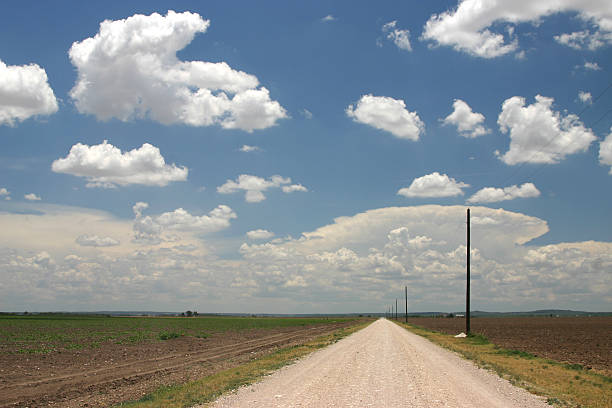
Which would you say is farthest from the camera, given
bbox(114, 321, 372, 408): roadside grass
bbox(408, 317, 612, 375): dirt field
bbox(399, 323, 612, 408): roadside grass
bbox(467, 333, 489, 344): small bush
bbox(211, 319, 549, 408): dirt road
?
bbox(467, 333, 489, 344): small bush

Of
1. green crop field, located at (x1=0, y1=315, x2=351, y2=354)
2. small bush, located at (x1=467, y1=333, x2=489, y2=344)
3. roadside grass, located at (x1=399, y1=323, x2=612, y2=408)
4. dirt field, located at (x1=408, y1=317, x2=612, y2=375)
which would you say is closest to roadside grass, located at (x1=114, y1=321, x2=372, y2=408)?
roadside grass, located at (x1=399, y1=323, x2=612, y2=408)

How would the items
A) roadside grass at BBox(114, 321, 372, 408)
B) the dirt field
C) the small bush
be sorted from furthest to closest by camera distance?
1. the small bush
2. the dirt field
3. roadside grass at BBox(114, 321, 372, 408)

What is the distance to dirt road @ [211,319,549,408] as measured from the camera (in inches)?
526

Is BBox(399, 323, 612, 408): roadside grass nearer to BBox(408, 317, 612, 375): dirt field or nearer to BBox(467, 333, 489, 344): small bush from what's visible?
BBox(408, 317, 612, 375): dirt field

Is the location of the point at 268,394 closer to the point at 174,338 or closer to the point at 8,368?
the point at 8,368

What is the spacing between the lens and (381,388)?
51.6ft

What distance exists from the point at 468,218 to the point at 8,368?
39.3 meters

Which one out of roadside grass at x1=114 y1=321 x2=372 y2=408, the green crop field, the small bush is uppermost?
roadside grass at x1=114 y1=321 x2=372 y2=408

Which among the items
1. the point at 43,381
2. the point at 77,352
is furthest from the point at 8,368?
the point at 77,352

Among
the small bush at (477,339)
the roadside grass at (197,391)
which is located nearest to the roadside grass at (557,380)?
the roadside grass at (197,391)

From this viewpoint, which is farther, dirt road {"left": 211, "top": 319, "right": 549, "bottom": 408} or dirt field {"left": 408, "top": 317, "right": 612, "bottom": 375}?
dirt field {"left": 408, "top": 317, "right": 612, "bottom": 375}

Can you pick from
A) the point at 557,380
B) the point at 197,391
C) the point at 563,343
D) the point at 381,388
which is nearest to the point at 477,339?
the point at 563,343

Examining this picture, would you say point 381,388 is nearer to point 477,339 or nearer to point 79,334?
point 477,339

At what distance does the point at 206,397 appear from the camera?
14.5m
